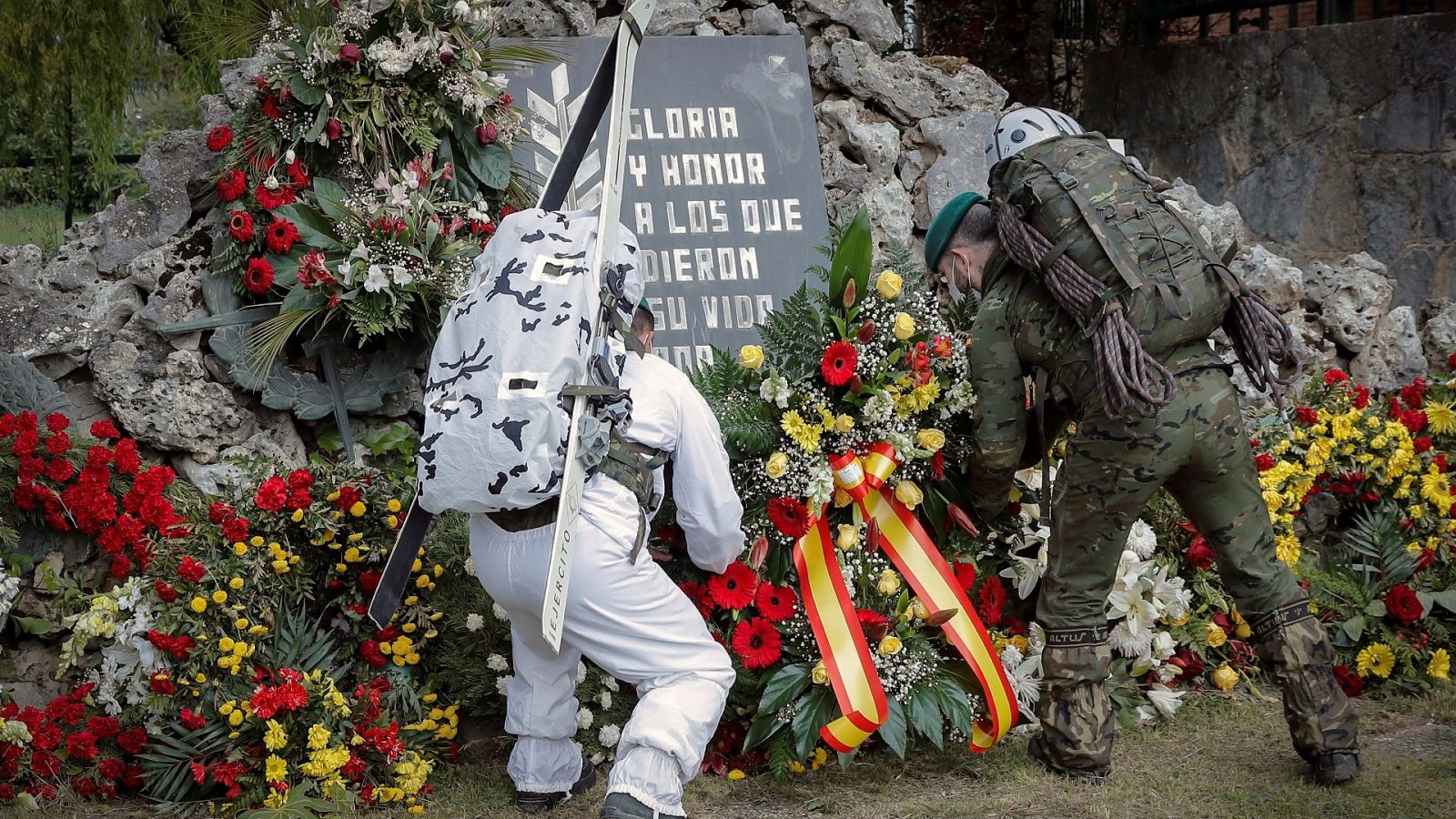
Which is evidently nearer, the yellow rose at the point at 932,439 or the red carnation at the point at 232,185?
the yellow rose at the point at 932,439

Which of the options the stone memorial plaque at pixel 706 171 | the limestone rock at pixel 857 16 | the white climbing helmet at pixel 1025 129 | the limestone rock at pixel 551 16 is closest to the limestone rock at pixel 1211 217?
the limestone rock at pixel 857 16

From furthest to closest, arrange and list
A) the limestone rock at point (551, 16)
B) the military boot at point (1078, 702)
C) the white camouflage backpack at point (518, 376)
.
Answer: the limestone rock at point (551, 16)
the military boot at point (1078, 702)
the white camouflage backpack at point (518, 376)

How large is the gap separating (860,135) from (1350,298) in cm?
249

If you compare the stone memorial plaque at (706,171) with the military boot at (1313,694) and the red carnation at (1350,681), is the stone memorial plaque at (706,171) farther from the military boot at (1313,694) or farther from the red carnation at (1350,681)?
the red carnation at (1350,681)

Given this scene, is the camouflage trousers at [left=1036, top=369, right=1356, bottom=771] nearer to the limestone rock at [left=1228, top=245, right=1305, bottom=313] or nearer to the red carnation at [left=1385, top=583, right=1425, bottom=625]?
the red carnation at [left=1385, top=583, right=1425, bottom=625]

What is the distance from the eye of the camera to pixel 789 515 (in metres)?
4.33

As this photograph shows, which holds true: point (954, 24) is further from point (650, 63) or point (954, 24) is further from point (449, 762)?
point (449, 762)

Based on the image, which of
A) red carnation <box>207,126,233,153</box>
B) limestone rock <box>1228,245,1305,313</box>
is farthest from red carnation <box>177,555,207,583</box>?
limestone rock <box>1228,245,1305,313</box>

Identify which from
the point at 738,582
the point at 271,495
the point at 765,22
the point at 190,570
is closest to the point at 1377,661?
the point at 738,582

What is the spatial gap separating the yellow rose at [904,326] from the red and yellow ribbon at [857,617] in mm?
371

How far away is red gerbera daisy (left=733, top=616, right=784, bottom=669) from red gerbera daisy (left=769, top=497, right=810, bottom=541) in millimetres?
321

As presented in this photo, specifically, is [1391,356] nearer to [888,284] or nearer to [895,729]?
[888,284]

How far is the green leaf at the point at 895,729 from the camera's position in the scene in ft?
13.9

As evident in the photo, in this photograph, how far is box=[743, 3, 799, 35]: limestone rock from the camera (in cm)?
634
